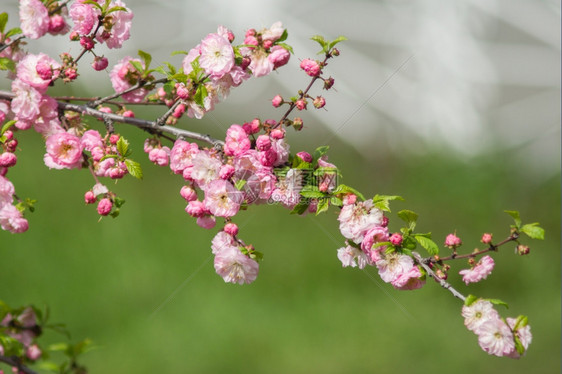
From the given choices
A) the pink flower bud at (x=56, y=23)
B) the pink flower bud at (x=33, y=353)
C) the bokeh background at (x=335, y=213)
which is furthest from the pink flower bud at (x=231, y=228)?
the bokeh background at (x=335, y=213)

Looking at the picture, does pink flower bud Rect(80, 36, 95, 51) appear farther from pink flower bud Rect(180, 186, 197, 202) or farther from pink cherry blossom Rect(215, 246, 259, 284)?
pink cherry blossom Rect(215, 246, 259, 284)

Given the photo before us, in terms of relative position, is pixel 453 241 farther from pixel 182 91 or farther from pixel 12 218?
pixel 12 218

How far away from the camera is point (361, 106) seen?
5289 mm

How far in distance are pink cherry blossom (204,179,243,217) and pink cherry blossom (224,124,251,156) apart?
0.22ft

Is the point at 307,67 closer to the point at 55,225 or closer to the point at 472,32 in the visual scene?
the point at 55,225

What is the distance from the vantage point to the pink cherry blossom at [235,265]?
1397 millimetres

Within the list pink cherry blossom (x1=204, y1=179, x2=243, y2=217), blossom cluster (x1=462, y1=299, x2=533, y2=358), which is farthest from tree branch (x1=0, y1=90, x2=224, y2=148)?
blossom cluster (x1=462, y1=299, x2=533, y2=358)

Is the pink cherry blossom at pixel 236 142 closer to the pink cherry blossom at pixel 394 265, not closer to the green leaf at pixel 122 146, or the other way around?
the green leaf at pixel 122 146

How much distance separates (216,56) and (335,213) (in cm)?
302

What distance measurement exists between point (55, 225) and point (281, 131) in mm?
2966

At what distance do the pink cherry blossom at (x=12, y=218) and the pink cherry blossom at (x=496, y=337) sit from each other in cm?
102

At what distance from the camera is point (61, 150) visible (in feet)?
4.92

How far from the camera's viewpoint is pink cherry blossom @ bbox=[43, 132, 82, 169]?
58.4 inches

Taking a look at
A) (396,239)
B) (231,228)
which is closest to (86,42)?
(231,228)
